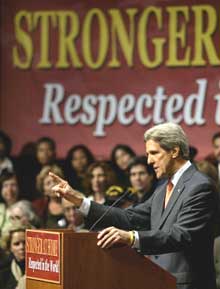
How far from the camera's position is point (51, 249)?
395 cm

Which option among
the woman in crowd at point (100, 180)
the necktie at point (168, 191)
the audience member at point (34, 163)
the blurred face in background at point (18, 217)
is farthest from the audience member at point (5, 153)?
the necktie at point (168, 191)

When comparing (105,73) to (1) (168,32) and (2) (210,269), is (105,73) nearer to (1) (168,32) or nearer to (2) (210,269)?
(1) (168,32)

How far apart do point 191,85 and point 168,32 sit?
1.60ft

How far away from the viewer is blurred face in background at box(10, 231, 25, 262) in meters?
6.09

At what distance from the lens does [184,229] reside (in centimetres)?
408

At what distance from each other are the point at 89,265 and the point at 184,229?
1.35 feet

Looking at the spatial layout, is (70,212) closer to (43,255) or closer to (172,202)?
(172,202)

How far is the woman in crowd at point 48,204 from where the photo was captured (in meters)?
7.20

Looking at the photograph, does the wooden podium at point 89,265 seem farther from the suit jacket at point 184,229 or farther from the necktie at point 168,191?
the necktie at point 168,191

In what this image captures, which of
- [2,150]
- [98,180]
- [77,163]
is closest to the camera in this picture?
[98,180]

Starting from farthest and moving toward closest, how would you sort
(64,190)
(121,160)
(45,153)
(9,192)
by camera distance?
1. (45,153)
2. (121,160)
3. (9,192)
4. (64,190)

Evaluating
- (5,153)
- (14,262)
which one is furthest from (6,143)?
(14,262)

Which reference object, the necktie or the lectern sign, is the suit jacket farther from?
the lectern sign

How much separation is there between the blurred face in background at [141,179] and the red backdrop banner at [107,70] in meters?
1.42
